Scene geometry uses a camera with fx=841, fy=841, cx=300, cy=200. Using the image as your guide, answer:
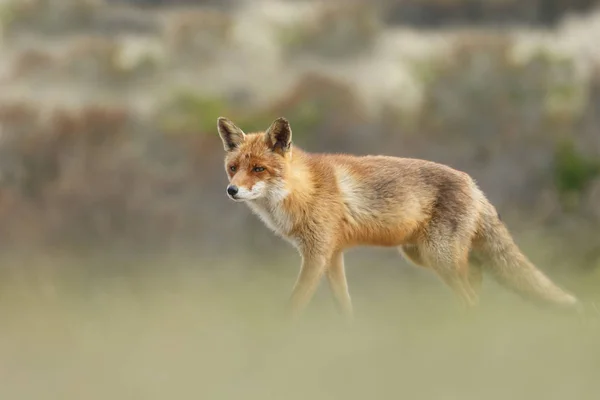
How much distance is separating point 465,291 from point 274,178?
172 cm

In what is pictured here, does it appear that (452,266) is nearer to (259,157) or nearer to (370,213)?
(370,213)

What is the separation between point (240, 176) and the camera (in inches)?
230

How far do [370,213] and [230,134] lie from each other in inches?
47.4

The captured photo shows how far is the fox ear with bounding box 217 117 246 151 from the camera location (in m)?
6.12

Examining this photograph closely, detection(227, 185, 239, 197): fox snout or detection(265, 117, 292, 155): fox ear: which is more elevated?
detection(265, 117, 292, 155): fox ear

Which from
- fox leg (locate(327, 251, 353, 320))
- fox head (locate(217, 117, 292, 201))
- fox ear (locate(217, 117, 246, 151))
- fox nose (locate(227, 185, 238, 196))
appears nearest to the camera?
fox nose (locate(227, 185, 238, 196))

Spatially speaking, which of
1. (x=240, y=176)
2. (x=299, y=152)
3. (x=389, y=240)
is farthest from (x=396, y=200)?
(x=240, y=176)

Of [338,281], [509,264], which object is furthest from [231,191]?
[509,264]

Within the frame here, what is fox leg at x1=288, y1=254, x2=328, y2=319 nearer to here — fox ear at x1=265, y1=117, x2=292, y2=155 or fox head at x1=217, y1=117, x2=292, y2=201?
fox head at x1=217, y1=117, x2=292, y2=201

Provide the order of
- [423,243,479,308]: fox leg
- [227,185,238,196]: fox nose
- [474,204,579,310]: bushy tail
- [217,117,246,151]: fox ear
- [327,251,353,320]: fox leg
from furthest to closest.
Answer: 1. [474,204,579,310]: bushy tail
2. [327,251,353,320]: fox leg
3. [423,243,479,308]: fox leg
4. [217,117,246,151]: fox ear
5. [227,185,238,196]: fox nose

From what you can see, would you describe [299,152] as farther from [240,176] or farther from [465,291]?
[465,291]

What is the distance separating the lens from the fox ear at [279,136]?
5988 millimetres

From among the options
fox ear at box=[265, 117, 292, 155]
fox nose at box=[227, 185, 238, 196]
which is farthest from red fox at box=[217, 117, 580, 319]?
fox nose at box=[227, 185, 238, 196]

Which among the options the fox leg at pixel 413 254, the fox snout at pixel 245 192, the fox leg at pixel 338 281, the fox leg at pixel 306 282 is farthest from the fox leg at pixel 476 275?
the fox snout at pixel 245 192
